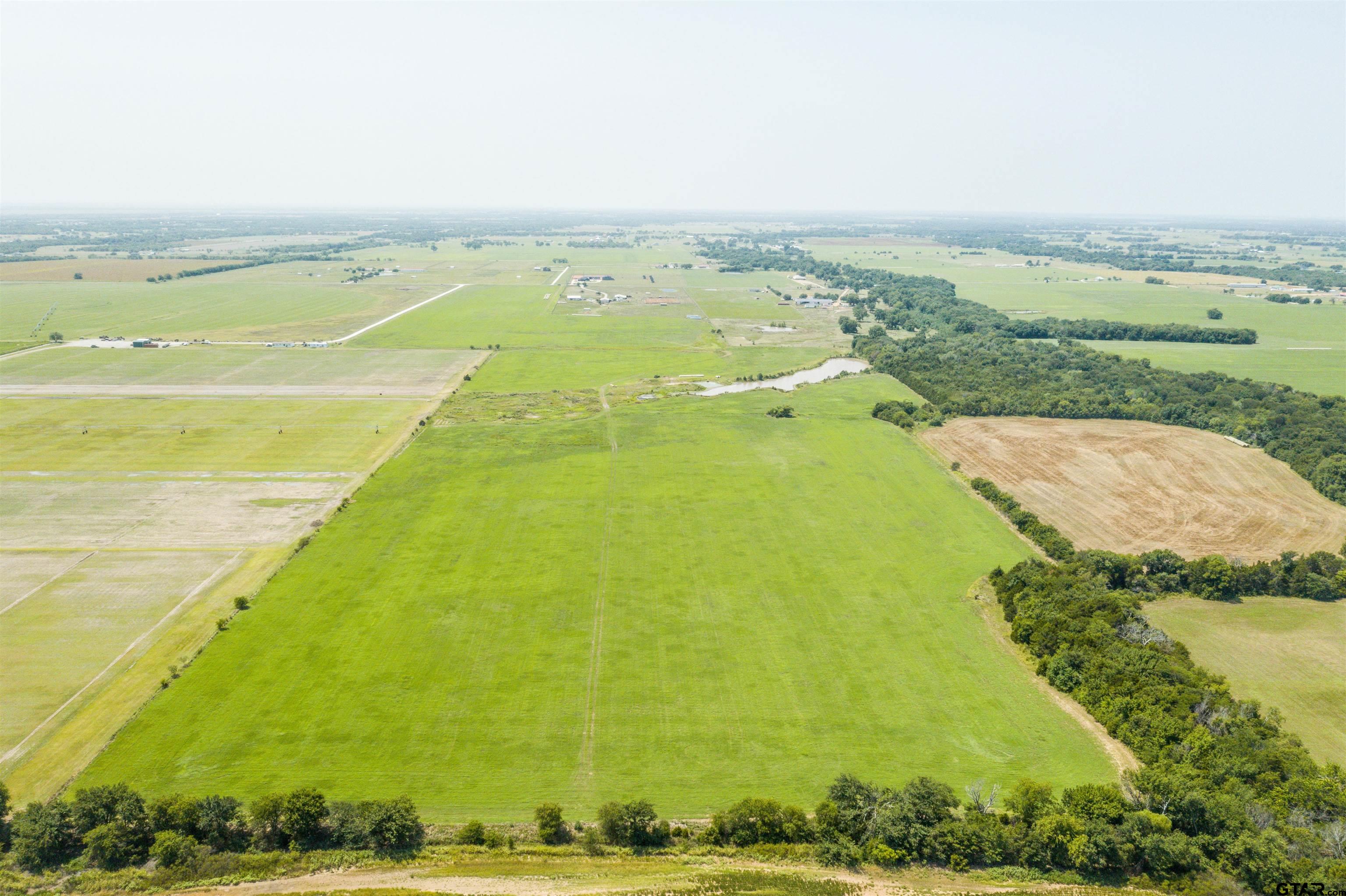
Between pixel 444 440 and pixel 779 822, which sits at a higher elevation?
pixel 444 440

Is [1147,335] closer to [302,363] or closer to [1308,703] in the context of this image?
[1308,703]

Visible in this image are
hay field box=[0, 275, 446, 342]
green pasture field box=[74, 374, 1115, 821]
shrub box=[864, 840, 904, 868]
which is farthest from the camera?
hay field box=[0, 275, 446, 342]

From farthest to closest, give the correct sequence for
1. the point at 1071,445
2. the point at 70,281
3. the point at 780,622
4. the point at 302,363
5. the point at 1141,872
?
1. the point at 70,281
2. the point at 302,363
3. the point at 1071,445
4. the point at 780,622
5. the point at 1141,872

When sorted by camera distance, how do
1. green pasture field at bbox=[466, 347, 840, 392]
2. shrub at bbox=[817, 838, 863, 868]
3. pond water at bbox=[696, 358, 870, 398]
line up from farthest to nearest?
green pasture field at bbox=[466, 347, 840, 392] < pond water at bbox=[696, 358, 870, 398] < shrub at bbox=[817, 838, 863, 868]

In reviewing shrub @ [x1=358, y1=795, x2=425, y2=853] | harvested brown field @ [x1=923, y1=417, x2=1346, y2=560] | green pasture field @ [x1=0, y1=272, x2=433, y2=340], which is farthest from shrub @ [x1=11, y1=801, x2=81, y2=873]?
green pasture field @ [x1=0, y1=272, x2=433, y2=340]

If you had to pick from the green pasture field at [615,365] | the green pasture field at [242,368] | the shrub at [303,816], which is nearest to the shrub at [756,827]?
the shrub at [303,816]

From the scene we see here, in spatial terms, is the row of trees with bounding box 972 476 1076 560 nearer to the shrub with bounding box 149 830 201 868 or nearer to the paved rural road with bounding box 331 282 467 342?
the shrub with bounding box 149 830 201 868

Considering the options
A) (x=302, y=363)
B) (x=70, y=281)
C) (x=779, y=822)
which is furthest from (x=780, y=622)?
(x=70, y=281)
